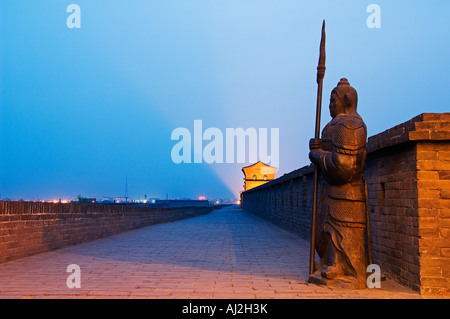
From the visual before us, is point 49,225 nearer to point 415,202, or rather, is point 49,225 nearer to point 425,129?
point 415,202

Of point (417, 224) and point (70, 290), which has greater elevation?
point (417, 224)

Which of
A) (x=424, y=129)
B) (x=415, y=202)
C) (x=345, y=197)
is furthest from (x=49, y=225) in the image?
(x=424, y=129)

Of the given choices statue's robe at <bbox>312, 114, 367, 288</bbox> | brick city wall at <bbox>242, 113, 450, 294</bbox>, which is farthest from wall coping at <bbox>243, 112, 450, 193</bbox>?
statue's robe at <bbox>312, 114, 367, 288</bbox>

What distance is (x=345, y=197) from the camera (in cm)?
588

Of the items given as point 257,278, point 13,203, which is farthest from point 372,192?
point 13,203

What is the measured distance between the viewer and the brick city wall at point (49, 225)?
8.31 metres

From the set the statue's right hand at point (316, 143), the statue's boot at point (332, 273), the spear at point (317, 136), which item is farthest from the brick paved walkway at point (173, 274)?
the statue's right hand at point (316, 143)

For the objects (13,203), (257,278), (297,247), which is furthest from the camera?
(297,247)

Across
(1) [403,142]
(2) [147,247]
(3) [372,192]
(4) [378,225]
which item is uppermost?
(1) [403,142]

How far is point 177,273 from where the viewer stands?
7.11m

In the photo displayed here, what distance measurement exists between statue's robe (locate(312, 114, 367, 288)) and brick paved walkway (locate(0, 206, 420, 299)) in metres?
0.48

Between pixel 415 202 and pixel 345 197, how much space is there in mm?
958

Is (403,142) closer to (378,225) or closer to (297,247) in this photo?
(378,225)

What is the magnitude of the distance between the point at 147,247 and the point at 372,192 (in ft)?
21.7
